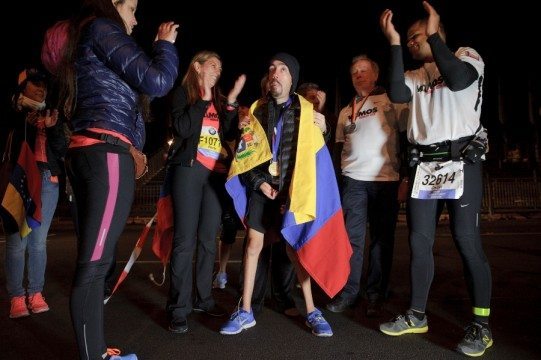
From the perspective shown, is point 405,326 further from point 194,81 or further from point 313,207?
point 194,81

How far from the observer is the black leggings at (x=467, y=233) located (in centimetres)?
278

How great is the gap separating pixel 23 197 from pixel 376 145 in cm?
307

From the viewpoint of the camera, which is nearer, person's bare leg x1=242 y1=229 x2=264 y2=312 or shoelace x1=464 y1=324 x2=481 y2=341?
shoelace x1=464 y1=324 x2=481 y2=341

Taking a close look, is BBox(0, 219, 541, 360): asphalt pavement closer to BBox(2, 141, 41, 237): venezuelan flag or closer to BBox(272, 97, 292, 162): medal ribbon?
BBox(2, 141, 41, 237): venezuelan flag

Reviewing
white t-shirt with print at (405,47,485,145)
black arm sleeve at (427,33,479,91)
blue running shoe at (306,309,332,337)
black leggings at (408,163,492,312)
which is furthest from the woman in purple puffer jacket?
black leggings at (408,163,492,312)

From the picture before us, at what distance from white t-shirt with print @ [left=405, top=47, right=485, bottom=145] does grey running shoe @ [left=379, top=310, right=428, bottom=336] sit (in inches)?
49.5

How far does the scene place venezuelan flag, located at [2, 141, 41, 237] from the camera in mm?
3449

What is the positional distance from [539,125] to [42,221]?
25.3m

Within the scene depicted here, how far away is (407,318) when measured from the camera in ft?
9.61

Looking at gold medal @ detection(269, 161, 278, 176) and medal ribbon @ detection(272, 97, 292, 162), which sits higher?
medal ribbon @ detection(272, 97, 292, 162)

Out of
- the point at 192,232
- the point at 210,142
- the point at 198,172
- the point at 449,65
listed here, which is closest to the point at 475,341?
the point at 449,65

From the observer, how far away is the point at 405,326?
2910mm

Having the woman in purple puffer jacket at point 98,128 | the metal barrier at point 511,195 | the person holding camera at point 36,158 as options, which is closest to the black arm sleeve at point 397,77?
the woman in purple puffer jacket at point 98,128

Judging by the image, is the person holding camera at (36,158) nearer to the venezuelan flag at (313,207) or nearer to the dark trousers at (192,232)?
the dark trousers at (192,232)
